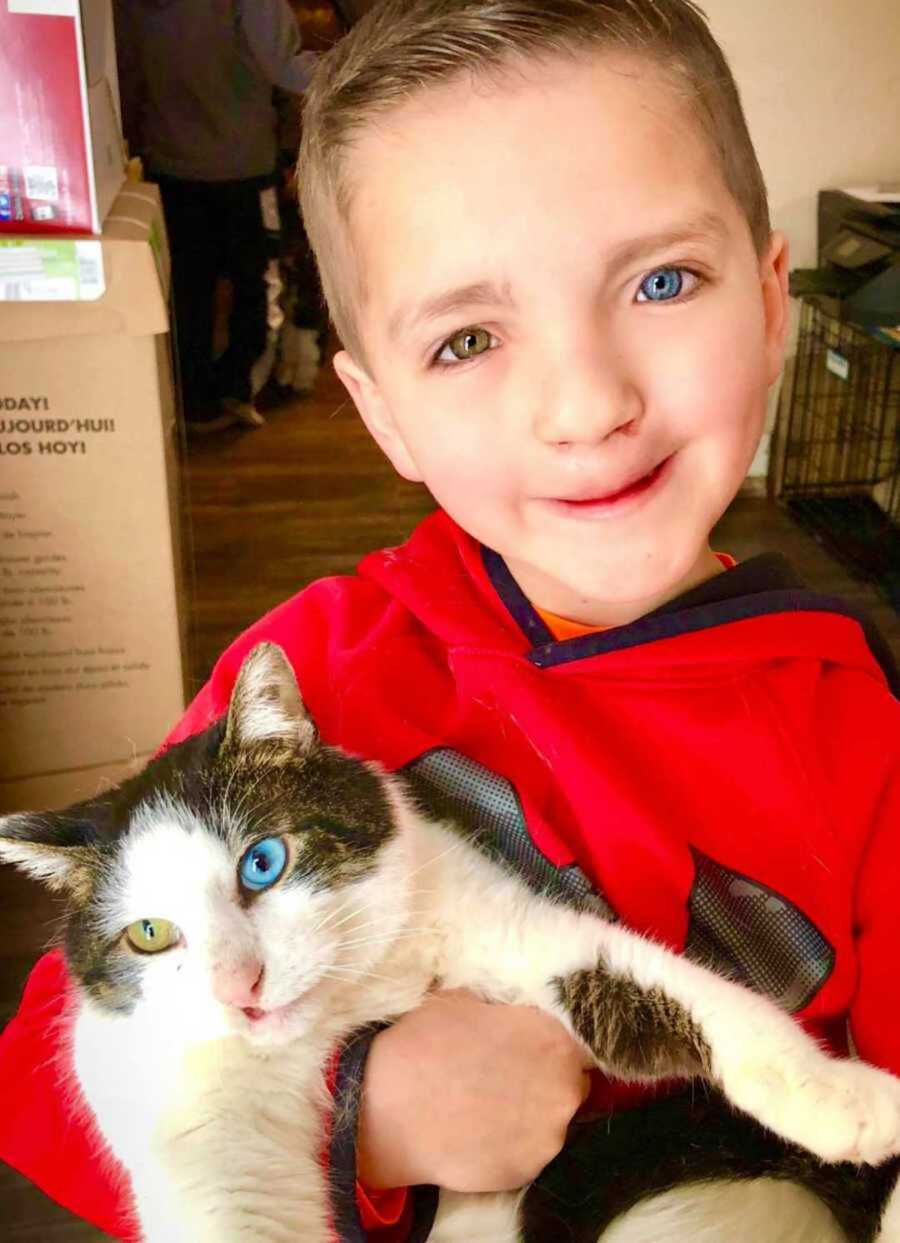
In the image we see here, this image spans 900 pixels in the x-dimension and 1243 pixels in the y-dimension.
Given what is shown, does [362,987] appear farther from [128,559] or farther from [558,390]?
[128,559]

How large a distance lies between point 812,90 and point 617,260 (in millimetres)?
2971

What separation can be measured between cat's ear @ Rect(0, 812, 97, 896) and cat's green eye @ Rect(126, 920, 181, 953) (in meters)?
0.07

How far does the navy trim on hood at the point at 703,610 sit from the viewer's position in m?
0.96

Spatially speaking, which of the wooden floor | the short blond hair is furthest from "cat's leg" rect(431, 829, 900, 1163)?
the wooden floor

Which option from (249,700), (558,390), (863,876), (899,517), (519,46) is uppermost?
(519,46)

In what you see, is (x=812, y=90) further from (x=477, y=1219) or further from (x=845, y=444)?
(x=477, y=1219)

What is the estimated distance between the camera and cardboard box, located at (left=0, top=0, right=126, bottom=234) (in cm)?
178

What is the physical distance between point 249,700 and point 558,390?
35cm

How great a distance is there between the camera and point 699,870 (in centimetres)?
90

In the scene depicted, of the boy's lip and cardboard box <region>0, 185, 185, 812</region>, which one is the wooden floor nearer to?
cardboard box <region>0, 185, 185, 812</region>

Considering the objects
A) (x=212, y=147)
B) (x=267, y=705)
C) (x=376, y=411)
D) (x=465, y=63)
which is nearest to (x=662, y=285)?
(x=465, y=63)

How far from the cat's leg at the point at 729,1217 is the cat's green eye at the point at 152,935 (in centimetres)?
39

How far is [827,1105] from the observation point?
74 cm

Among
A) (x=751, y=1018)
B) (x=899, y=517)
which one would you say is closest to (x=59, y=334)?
(x=751, y=1018)
